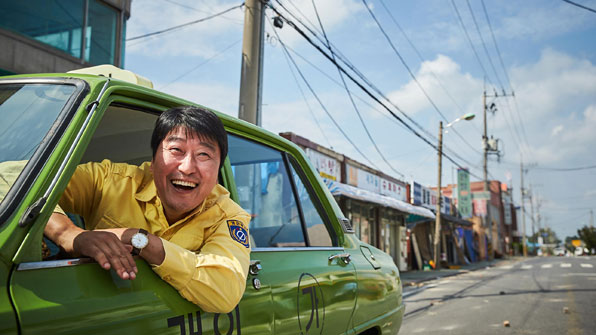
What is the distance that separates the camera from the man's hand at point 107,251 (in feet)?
4.51

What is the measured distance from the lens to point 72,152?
4.70 feet

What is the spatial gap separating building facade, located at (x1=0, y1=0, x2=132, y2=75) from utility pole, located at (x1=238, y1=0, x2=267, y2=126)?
157 inches

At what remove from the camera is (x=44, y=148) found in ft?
4.57

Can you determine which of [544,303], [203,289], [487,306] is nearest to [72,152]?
[203,289]

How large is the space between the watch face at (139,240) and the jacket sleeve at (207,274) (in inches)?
2.6

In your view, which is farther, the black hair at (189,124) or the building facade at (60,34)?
the building facade at (60,34)

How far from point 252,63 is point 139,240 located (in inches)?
302

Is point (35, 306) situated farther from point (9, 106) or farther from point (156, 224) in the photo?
point (9, 106)

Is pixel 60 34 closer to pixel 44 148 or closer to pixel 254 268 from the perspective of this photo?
pixel 254 268

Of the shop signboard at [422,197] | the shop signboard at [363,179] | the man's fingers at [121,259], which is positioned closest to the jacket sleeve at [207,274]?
the man's fingers at [121,259]

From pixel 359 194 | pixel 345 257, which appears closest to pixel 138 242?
pixel 345 257

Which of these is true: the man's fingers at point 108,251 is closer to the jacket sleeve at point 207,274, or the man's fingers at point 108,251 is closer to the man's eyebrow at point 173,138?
the jacket sleeve at point 207,274

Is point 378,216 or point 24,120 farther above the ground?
point 378,216

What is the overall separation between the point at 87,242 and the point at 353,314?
67.3 inches
